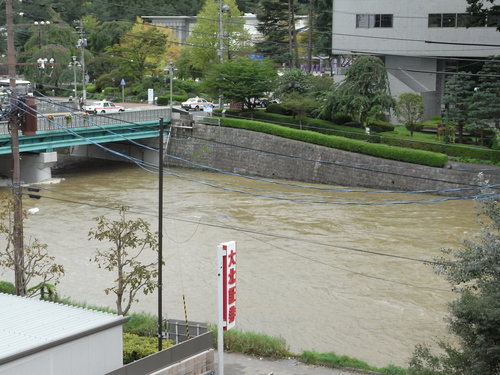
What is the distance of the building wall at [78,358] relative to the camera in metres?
13.8

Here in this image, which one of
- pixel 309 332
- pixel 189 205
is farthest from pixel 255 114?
pixel 309 332

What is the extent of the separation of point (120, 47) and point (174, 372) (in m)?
65.3

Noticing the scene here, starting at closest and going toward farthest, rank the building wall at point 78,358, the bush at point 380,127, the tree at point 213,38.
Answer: the building wall at point 78,358 < the bush at point 380,127 < the tree at point 213,38

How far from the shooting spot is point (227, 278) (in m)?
16.5

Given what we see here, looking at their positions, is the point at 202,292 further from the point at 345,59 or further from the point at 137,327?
the point at 345,59

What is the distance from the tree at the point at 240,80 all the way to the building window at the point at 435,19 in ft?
38.3

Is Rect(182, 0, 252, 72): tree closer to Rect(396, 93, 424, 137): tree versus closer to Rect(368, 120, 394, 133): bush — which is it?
Rect(368, 120, 394, 133): bush

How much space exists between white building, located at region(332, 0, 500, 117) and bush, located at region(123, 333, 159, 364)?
42156 millimetres

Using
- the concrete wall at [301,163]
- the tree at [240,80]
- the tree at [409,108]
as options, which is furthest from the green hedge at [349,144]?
the tree at [409,108]

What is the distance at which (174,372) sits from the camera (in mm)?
16203

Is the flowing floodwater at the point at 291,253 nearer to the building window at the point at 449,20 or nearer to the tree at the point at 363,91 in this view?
the tree at the point at 363,91

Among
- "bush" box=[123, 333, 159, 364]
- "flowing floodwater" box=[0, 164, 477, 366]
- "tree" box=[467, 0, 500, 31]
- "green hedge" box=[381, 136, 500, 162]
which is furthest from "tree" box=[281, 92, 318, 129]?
"bush" box=[123, 333, 159, 364]

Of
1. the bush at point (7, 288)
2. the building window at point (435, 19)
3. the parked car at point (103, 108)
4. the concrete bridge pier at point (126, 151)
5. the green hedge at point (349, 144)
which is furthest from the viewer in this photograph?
the parked car at point (103, 108)

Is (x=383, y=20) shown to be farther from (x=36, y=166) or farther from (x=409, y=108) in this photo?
(x=36, y=166)
